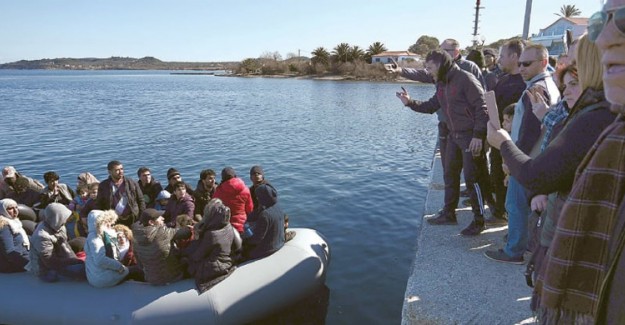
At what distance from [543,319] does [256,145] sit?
18.1m

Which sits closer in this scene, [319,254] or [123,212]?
[319,254]

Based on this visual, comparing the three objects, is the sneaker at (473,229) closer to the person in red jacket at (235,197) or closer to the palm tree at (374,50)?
the person in red jacket at (235,197)

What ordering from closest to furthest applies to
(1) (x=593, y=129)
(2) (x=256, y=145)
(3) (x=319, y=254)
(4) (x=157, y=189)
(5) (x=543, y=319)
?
(5) (x=543, y=319)
(1) (x=593, y=129)
(3) (x=319, y=254)
(4) (x=157, y=189)
(2) (x=256, y=145)

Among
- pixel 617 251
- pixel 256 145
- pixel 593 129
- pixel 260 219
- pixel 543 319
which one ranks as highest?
pixel 593 129

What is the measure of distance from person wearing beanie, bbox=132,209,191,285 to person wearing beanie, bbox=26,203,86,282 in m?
0.89

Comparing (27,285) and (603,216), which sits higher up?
(603,216)

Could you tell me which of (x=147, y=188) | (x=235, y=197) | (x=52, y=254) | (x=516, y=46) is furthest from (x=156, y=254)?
(x=516, y=46)

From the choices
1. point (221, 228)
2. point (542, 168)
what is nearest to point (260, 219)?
point (221, 228)

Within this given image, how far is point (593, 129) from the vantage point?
189 centimetres

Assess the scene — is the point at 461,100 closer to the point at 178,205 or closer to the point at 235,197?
the point at 235,197

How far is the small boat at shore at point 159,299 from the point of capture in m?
4.86

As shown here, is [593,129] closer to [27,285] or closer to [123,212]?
[27,285]

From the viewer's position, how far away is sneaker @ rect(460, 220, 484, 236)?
539 centimetres

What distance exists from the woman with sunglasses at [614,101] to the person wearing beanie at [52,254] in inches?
219
